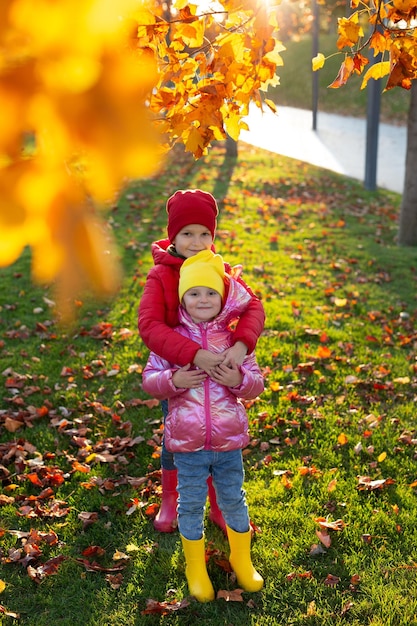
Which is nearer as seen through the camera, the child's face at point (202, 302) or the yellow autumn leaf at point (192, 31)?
the yellow autumn leaf at point (192, 31)

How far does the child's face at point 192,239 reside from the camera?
117 inches

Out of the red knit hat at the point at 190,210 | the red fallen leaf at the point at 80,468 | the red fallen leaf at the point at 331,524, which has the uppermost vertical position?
the red knit hat at the point at 190,210

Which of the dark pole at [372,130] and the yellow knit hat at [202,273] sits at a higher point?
the yellow knit hat at [202,273]

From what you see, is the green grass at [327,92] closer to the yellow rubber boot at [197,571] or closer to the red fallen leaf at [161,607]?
the yellow rubber boot at [197,571]

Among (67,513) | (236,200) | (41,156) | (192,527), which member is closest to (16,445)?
(67,513)

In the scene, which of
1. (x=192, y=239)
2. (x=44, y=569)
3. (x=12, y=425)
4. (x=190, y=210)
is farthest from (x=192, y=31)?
(x=12, y=425)

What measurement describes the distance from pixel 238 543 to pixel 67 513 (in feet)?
3.69

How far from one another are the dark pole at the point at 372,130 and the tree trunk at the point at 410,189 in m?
2.99

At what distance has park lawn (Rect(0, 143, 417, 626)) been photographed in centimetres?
307

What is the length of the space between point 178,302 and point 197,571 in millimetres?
1268

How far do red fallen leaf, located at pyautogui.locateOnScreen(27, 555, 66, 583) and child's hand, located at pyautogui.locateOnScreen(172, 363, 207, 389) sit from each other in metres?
1.26

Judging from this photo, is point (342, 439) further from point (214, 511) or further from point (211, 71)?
point (211, 71)

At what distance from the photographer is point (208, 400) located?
285 cm

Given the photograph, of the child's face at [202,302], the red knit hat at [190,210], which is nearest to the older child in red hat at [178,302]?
the red knit hat at [190,210]
